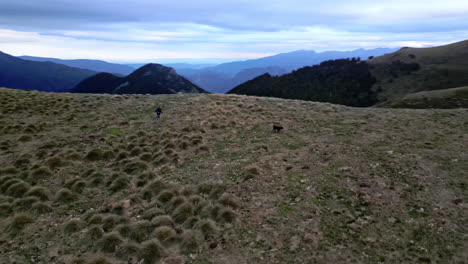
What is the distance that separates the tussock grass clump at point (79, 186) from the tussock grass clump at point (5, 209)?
106 inches

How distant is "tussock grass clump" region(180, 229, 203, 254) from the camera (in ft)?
31.0

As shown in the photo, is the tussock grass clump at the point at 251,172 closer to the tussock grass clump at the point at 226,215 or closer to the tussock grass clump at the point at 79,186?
the tussock grass clump at the point at 226,215

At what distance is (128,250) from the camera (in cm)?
948

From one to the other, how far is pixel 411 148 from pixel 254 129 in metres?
12.2

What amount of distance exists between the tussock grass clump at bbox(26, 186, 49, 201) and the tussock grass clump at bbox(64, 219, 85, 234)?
3398 mm

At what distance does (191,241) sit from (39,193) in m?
9.32

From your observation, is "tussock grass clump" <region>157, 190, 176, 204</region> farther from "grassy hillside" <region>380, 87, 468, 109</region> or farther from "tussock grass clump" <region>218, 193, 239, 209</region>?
"grassy hillside" <region>380, 87, 468, 109</region>

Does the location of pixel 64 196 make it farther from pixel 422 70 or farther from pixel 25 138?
pixel 422 70

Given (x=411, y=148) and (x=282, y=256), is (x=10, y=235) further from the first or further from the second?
(x=411, y=148)

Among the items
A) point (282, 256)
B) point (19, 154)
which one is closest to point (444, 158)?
point (282, 256)

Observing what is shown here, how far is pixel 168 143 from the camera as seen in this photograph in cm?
2097

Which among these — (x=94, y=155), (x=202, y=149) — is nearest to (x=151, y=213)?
(x=202, y=149)

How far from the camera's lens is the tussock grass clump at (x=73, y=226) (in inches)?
431

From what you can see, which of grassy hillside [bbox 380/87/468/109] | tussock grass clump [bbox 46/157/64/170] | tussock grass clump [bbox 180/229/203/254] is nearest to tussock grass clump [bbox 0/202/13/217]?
tussock grass clump [bbox 46/157/64/170]
